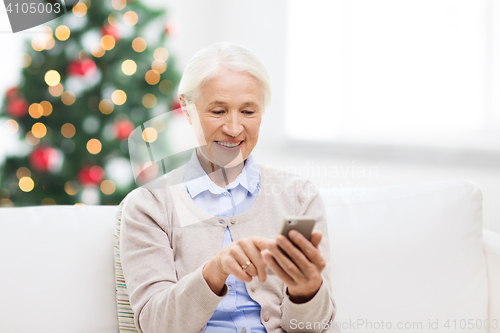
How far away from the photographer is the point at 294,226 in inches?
26.4

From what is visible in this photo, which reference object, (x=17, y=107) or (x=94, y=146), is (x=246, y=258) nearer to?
(x=94, y=146)

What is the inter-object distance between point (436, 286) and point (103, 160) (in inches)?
58.5

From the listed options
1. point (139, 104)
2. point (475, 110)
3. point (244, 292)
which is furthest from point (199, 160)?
point (475, 110)

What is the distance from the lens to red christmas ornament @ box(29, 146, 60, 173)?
1.93 meters

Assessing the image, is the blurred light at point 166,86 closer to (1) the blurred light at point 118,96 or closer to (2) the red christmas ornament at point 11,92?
(1) the blurred light at point 118,96

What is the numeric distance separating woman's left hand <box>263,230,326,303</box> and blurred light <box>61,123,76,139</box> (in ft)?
4.96

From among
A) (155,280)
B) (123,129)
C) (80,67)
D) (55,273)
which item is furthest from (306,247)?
(80,67)

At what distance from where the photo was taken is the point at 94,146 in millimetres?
1980

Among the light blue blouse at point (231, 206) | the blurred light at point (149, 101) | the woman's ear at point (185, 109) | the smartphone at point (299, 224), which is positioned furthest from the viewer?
the blurred light at point (149, 101)

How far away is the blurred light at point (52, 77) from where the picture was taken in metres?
1.92

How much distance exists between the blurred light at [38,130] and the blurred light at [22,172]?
164 millimetres

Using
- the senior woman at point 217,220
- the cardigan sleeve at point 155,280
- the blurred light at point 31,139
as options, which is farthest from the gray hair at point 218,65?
the blurred light at point 31,139

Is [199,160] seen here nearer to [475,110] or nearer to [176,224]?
[176,224]

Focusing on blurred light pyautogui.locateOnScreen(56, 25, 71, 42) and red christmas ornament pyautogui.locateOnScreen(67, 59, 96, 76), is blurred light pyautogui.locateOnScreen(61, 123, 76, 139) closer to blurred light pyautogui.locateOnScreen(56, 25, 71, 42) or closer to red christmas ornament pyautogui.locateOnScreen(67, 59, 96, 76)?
red christmas ornament pyautogui.locateOnScreen(67, 59, 96, 76)
